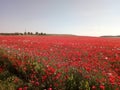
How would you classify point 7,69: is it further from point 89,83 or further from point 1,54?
point 89,83

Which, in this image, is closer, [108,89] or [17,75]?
[108,89]

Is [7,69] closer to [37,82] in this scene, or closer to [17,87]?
[17,87]

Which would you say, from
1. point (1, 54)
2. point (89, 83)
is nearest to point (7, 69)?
point (1, 54)

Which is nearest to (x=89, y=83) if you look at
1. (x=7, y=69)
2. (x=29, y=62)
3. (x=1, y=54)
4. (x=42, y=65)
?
(x=42, y=65)

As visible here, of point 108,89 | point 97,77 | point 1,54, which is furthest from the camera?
point 1,54

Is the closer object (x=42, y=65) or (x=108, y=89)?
(x=108, y=89)

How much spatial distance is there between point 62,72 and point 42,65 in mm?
1251

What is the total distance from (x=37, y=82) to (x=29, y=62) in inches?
73.2

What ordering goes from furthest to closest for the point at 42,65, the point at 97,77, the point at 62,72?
the point at 42,65, the point at 62,72, the point at 97,77

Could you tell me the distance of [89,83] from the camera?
22.7ft

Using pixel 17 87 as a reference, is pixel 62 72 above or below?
above

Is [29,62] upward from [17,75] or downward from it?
upward

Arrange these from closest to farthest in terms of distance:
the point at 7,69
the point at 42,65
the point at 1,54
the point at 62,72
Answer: the point at 62,72 < the point at 42,65 < the point at 7,69 < the point at 1,54

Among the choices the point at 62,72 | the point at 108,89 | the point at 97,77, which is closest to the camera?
the point at 108,89
